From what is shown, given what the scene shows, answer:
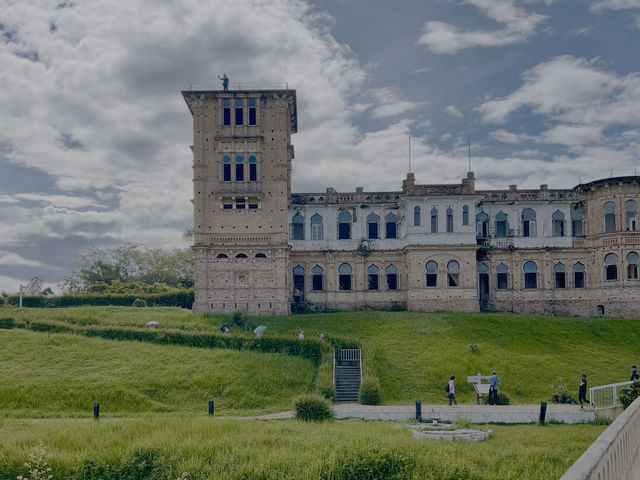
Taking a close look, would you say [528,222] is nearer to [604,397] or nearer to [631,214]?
[631,214]

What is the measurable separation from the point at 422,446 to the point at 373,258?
32306 mm

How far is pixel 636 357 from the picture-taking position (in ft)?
122

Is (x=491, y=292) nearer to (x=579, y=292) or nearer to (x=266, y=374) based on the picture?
(x=579, y=292)

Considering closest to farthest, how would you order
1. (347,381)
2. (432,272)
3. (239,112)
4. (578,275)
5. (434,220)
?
(347,381) → (432,272) → (434,220) → (239,112) → (578,275)

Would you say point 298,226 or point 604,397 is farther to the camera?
point 298,226

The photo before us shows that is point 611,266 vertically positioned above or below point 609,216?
below

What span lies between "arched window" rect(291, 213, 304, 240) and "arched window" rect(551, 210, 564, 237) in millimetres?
20196

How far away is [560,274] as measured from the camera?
160 feet

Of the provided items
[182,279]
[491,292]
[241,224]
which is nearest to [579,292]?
[491,292]

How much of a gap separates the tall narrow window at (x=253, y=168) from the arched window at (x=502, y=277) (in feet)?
67.4

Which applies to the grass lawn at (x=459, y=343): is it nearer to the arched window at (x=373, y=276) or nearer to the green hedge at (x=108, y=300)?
the arched window at (x=373, y=276)

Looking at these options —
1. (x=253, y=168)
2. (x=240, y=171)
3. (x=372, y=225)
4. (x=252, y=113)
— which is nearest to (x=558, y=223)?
(x=372, y=225)

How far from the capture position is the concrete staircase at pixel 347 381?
97.6 ft

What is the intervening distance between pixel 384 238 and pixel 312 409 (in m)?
27.7
